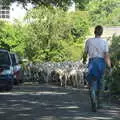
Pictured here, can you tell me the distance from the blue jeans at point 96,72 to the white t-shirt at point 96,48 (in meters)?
0.14

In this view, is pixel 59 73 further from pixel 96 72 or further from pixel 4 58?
pixel 96 72

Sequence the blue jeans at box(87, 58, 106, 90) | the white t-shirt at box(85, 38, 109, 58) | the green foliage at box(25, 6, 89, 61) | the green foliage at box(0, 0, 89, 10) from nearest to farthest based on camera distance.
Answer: the blue jeans at box(87, 58, 106, 90) → the white t-shirt at box(85, 38, 109, 58) → the green foliage at box(0, 0, 89, 10) → the green foliage at box(25, 6, 89, 61)

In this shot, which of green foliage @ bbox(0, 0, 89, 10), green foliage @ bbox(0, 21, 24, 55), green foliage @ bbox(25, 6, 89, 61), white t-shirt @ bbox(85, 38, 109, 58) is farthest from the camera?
green foliage @ bbox(0, 21, 24, 55)

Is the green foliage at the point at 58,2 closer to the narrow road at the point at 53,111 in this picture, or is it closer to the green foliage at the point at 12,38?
the narrow road at the point at 53,111

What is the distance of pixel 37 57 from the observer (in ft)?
140

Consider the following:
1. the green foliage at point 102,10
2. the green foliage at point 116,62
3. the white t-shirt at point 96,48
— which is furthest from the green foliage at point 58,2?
the green foliage at point 102,10

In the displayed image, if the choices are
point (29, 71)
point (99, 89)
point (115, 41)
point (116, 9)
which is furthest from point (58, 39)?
point (116, 9)

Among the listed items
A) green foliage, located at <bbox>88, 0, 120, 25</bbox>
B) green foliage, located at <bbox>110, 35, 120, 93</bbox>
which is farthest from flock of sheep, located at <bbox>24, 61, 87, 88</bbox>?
green foliage, located at <bbox>88, 0, 120, 25</bbox>

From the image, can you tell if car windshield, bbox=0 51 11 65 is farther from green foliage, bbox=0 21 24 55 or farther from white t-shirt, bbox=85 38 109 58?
green foliage, bbox=0 21 24 55

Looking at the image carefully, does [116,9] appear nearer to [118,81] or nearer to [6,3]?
[6,3]

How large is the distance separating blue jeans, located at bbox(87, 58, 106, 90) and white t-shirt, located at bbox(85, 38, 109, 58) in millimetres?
138

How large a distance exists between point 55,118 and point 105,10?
353 feet

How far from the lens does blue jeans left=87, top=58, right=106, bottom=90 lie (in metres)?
12.5

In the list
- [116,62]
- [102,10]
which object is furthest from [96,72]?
[102,10]
